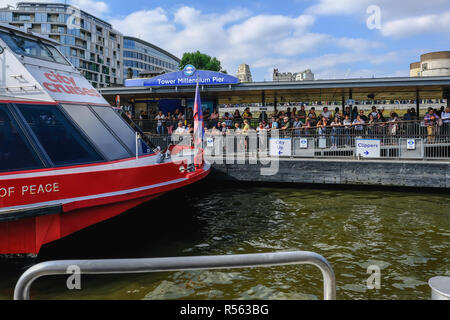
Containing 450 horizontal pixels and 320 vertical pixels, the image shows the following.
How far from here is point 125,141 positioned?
7.65m

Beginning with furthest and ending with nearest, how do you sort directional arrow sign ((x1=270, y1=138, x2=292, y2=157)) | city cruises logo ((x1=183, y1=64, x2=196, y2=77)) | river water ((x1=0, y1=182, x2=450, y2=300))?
city cruises logo ((x1=183, y1=64, x2=196, y2=77)) < directional arrow sign ((x1=270, y1=138, x2=292, y2=157)) < river water ((x1=0, y1=182, x2=450, y2=300))

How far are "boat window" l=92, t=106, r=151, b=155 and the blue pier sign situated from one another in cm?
946

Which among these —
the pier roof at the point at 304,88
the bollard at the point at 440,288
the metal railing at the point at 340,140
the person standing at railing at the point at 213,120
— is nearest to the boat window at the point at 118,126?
the bollard at the point at 440,288

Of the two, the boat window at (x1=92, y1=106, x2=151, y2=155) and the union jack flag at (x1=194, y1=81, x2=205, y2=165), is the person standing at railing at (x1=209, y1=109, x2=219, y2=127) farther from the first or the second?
the boat window at (x1=92, y1=106, x2=151, y2=155)

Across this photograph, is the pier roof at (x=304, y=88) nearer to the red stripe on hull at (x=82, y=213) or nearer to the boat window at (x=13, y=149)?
the red stripe on hull at (x=82, y=213)

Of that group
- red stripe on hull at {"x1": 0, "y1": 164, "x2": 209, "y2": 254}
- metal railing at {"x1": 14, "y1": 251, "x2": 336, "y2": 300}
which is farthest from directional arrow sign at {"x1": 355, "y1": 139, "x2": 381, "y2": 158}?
metal railing at {"x1": 14, "y1": 251, "x2": 336, "y2": 300}

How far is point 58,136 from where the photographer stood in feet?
20.6

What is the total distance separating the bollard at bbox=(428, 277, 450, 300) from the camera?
2057 millimetres

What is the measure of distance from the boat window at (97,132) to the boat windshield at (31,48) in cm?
152

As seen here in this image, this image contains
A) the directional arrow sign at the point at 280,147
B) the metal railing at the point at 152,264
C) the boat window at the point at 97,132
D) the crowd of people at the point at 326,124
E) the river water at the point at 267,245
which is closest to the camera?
the metal railing at the point at 152,264

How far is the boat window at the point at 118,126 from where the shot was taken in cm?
758

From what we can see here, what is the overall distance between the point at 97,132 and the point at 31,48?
2.38 m

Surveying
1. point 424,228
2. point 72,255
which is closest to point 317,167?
point 424,228

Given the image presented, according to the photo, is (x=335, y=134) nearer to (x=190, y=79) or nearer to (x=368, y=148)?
(x=368, y=148)
